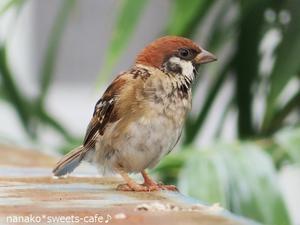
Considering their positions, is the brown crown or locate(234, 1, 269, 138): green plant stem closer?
the brown crown

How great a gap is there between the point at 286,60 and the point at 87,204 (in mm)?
1439

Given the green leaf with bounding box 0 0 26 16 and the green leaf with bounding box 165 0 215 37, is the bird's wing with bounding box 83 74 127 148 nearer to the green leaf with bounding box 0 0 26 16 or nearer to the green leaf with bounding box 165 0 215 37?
the green leaf with bounding box 0 0 26 16

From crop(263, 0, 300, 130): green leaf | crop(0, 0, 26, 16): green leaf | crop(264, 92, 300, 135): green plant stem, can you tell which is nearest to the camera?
crop(0, 0, 26, 16): green leaf

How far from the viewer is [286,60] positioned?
2.65 m

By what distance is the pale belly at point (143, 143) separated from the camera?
1.73m

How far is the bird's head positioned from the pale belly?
4.1 inches

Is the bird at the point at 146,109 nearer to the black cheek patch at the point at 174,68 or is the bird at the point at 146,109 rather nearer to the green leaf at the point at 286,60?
the black cheek patch at the point at 174,68

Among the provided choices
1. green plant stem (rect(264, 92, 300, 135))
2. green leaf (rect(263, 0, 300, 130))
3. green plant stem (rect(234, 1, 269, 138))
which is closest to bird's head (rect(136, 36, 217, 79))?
green leaf (rect(263, 0, 300, 130))

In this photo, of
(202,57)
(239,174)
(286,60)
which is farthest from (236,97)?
(202,57)

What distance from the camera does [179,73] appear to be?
1785mm

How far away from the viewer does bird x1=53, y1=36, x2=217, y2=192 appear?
68.2 inches

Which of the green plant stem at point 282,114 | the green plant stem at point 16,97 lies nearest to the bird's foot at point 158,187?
the green plant stem at point 282,114

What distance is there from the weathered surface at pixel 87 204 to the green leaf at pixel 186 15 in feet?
3.27

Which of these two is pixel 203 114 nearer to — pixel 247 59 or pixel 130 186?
pixel 247 59
